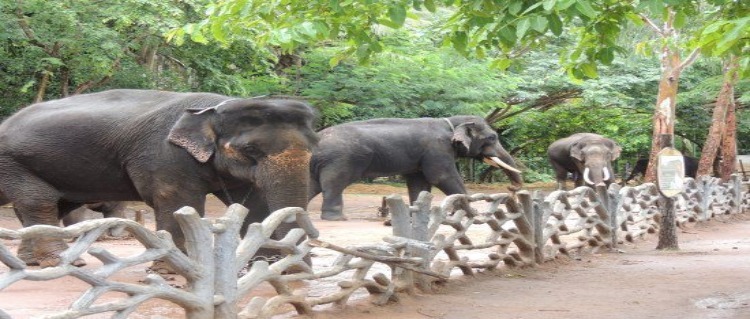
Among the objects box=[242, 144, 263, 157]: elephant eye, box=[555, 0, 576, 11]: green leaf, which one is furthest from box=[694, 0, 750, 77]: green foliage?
box=[242, 144, 263, 157]: elephant eye

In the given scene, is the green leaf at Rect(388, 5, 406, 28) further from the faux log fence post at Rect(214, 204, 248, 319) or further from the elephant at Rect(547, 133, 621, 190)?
the elephant at Rect(547, 133, 621, 190)

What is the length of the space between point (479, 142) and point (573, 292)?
27.3 ft

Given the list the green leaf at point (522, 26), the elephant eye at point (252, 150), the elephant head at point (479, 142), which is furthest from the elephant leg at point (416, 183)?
the green leaf at point (522, 26)

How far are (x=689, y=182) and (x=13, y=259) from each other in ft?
52.2

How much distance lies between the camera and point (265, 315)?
5.88 meters

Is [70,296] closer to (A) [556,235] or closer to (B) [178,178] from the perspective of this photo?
(B) [178,178]

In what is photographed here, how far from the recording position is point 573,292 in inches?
339

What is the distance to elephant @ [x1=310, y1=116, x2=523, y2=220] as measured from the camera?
53.6 feet

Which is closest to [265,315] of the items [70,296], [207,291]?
[207,291]

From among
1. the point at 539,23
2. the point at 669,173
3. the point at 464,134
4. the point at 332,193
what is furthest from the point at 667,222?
the point at 539,23

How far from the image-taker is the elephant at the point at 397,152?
53.6ft

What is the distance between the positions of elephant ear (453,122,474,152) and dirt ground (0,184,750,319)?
3.81 metres

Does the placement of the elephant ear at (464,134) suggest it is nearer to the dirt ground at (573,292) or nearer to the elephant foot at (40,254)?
the dirt ground at (573,292)

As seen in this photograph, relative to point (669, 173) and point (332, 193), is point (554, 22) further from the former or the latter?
point (332, 193)
